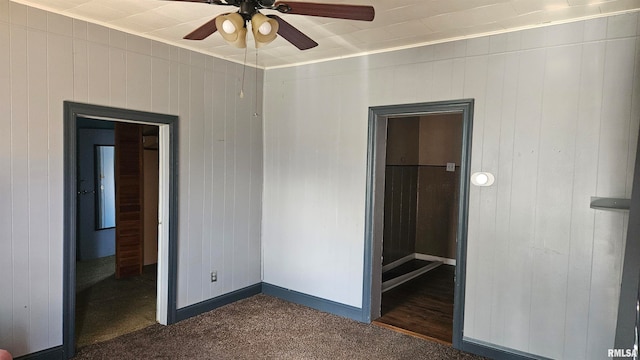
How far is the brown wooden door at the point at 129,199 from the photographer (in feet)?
16.9

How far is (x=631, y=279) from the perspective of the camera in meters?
2.39

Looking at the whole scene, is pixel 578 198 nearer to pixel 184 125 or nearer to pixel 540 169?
pixel 540 169

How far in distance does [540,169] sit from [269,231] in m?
2.89

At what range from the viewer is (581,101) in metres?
2.93

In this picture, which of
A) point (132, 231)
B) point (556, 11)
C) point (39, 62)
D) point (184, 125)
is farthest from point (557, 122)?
point (132, 231)

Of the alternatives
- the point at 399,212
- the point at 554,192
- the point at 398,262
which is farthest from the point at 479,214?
the point at 398,262

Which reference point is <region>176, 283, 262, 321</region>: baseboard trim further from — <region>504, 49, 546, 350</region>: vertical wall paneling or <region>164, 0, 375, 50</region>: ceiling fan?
<region>164, 0, 375, 50</region>: ceiling fan

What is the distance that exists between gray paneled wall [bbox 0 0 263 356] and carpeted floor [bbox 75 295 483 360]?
35 centimetres

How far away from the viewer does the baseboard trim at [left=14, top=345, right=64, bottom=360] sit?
2.95 m

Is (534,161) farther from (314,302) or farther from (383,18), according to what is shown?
(314,302)

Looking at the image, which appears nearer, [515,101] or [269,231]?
[515,101]

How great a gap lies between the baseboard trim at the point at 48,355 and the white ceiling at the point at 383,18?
2516mm

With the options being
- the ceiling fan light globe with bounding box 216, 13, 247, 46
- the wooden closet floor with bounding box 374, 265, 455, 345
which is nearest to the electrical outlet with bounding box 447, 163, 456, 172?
the wooden closet floor with bounding box 374, 265, 455, 345

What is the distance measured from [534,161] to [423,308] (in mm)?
2072
